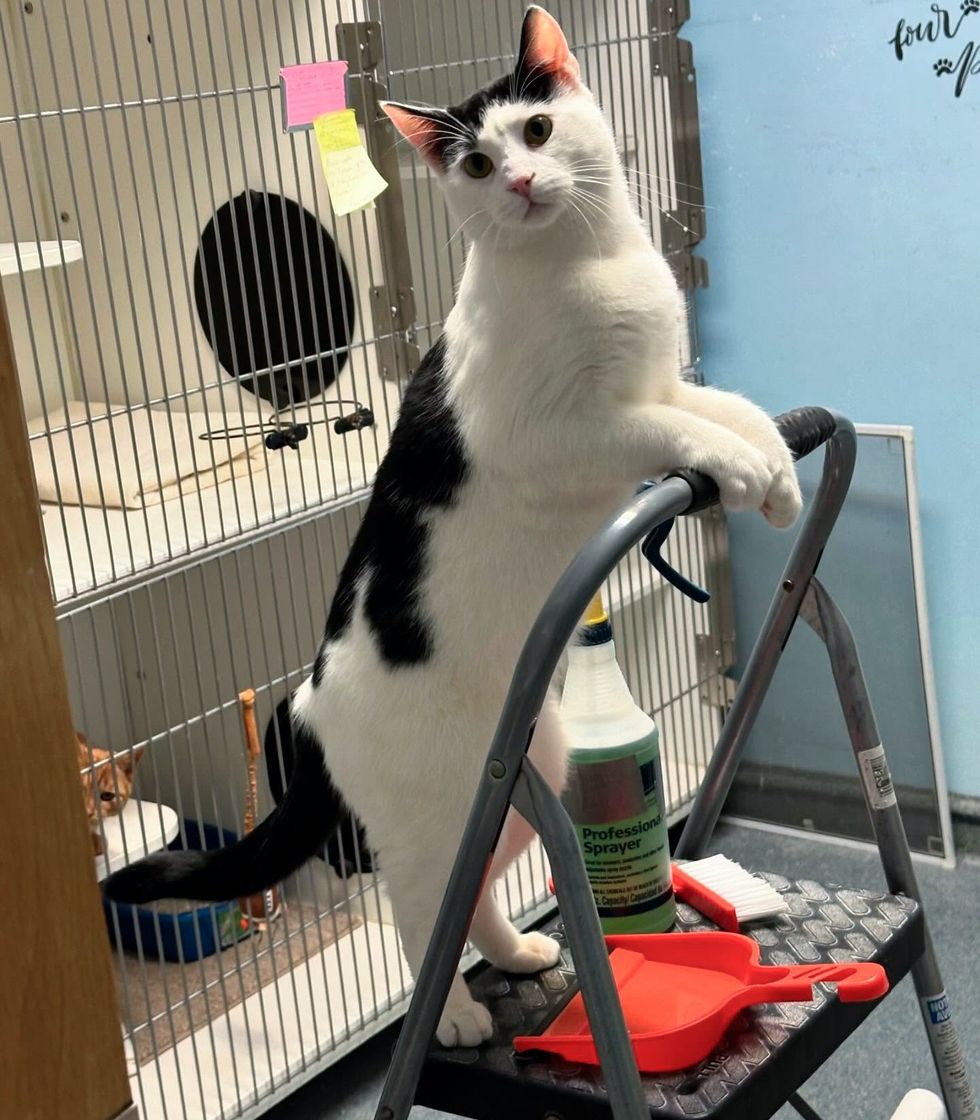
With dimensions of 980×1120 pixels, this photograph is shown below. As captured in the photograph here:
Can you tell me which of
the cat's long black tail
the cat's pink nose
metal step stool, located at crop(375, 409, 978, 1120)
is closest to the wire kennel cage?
the cat's long black tail

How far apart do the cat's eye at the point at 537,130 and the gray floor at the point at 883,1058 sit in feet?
3.85

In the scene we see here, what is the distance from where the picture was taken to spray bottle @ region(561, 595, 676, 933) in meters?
1.15

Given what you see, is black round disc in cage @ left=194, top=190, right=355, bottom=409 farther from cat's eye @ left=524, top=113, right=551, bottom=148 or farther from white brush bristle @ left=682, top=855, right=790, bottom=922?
white brush bristle @ left=682, top=855, right=790, bottom=922

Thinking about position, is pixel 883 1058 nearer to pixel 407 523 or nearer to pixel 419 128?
pixel 407 523

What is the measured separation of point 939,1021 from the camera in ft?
3.94

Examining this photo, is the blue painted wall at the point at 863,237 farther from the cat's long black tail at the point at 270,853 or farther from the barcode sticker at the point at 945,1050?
the cat's long black tail at the point at 270,853

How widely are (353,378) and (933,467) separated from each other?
937 mm

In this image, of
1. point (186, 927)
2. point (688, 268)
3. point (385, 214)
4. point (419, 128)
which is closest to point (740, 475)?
point (419, 128)

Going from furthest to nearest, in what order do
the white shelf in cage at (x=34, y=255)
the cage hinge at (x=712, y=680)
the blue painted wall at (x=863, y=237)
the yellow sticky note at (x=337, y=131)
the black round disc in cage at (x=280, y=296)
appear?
the cage hinge at (x=712, y=680), the blue painted wall at (x=863, y=237), the black round disc in cage at (x=280, y=296), the yellow sticky note at (x=337, y=131), the white shelf in cage at (x=34, y=255)

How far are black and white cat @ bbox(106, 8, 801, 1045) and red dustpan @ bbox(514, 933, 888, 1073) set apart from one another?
0.11 meters

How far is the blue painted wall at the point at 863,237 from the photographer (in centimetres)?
208

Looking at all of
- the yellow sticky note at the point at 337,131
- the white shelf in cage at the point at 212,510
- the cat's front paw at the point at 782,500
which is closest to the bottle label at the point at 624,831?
the cat's front paw at the point at 782,500

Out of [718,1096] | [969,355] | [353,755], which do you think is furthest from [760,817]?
[718,1096]

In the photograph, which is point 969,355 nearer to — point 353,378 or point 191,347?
point 353,378
